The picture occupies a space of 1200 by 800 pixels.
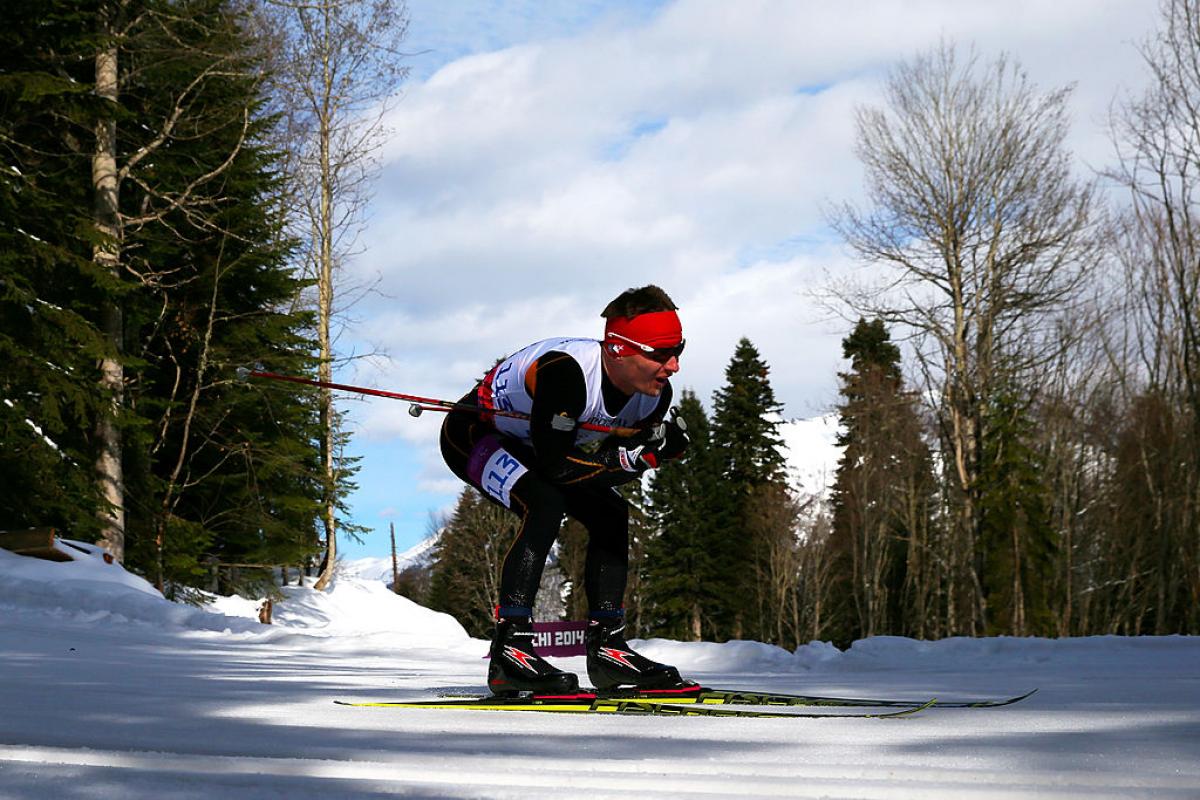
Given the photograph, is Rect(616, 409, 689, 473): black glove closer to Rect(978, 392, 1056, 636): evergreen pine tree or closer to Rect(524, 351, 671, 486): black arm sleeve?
Rect(524, 351, 671, 486): black arm sleeve

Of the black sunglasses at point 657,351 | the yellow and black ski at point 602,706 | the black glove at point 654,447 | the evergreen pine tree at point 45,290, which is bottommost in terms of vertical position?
the yellow and black ski at point 602,706

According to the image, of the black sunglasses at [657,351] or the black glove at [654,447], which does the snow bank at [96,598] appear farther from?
the black sunglasses at [657,351]

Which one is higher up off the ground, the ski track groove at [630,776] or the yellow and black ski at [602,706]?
the ski track groove at [630,776]

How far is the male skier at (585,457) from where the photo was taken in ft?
12.3

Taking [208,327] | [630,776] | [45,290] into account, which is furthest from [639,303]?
[208,327]

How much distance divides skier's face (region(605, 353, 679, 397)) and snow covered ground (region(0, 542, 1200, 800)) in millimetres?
1246

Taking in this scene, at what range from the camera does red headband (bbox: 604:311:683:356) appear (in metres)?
3.82

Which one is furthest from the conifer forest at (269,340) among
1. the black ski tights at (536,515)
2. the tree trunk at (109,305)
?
the black ski tights at (536,515)

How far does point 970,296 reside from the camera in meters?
19.5

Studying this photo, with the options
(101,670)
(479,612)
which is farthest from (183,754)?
(479,612)

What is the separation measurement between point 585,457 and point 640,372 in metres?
0.38

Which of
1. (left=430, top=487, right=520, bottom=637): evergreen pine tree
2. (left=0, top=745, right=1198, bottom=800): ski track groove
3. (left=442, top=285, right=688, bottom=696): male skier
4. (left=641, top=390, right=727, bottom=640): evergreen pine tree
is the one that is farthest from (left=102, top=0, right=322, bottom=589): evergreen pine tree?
(left=641, top=390, right=727, bottom=640): evergreen pine tree

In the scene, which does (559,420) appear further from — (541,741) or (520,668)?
(541,741)

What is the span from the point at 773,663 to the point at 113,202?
1066 centimetres
